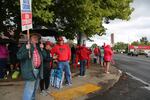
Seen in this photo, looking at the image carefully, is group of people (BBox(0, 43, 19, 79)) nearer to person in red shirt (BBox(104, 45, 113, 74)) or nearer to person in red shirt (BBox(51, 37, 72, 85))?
person in red shirt (BBox(51, 37, 72, 85))

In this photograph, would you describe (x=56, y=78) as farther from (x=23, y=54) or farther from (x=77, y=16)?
(x=77, y=16)

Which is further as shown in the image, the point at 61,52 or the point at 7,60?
the point at 7,60

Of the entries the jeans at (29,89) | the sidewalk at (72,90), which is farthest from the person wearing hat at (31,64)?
the sidewalk at (72,90)

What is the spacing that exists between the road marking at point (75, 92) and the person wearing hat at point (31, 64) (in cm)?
258

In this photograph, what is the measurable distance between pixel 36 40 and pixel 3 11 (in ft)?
30.3

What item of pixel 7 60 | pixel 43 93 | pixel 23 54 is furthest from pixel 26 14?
pixel 7 60

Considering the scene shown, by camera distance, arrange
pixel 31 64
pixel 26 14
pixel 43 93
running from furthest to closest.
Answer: pixel 43 93 → pixel 26 14 → pixel 31 64

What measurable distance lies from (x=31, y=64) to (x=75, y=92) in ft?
13.5

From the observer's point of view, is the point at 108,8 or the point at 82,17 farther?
the point at 108,8

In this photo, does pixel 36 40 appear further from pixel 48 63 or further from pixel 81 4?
pixel 81 4

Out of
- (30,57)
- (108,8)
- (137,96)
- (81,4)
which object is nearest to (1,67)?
(81,4)

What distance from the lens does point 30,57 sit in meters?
9.43

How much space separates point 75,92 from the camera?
1336 centimetres

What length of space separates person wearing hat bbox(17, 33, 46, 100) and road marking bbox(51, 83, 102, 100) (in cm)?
258
